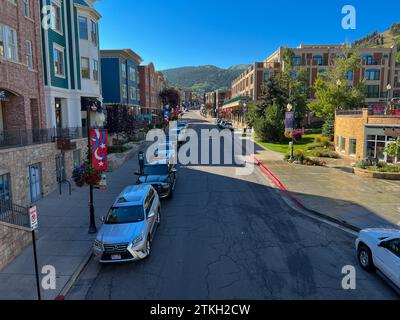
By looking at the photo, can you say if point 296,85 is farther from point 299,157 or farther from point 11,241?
point 11,241

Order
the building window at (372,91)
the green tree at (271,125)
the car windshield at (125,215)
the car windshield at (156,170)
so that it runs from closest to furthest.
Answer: the car windshield at (125,215) → the car windshield at (156,170) → the green tree at (271,125) → the building window at (372,91)

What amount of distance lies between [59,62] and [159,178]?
1310cm

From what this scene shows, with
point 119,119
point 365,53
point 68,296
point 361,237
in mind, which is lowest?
point 68,296

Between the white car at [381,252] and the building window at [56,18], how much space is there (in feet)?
73.4

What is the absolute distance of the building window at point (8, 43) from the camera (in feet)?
49.4

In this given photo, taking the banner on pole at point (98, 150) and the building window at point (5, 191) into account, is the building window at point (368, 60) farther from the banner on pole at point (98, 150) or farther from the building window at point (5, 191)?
the building window at point (5, 191)

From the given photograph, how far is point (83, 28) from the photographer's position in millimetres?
25578

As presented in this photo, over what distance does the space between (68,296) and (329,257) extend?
7637mm

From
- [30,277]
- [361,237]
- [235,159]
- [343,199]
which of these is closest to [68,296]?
[30,277]

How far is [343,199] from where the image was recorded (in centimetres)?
1553

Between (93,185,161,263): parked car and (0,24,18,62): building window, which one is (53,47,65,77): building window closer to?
(0,24,18,62): building window

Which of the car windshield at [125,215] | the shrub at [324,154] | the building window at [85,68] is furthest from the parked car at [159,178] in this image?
the shrub at [324,154]

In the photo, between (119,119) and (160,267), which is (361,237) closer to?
(160,267)

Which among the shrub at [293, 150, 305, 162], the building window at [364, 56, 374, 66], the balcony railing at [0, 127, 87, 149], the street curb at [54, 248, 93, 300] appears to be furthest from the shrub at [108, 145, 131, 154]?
the building window at [364, 56, 374, 66]
